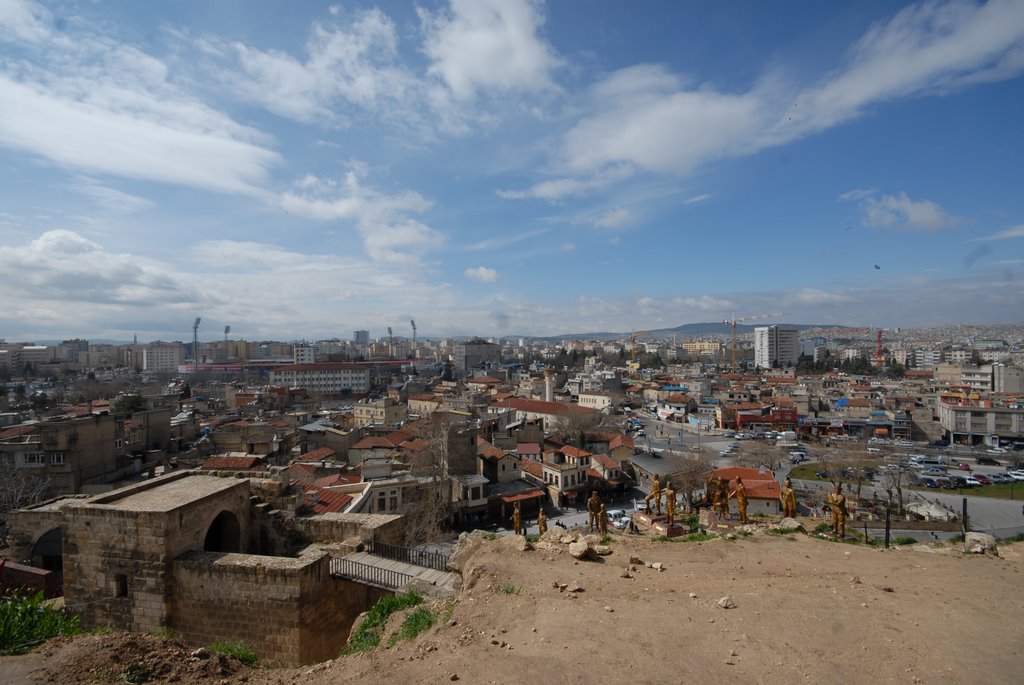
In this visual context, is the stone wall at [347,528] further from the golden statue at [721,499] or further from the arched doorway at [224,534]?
the golden statue at [721,499]

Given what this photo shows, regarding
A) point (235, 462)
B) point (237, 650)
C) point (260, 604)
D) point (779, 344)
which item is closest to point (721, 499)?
point (260, 604)

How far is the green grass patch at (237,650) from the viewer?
7060 millimetres

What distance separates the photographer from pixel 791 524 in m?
10.8

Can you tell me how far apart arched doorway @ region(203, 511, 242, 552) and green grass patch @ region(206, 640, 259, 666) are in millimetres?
2541

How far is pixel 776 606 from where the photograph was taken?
650cm

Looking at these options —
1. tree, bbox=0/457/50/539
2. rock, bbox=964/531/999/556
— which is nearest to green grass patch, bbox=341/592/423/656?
rock, bbox=964/531/999/556

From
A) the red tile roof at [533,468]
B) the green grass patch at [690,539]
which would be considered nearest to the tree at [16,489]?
the green grass patch at [690,539]

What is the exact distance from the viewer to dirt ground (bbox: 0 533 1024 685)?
17.1 feet

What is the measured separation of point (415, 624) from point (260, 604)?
10.5ft

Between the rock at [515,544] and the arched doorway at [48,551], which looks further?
the arched doorway at [48,551]

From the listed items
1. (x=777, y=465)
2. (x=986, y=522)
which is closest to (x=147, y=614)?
(x=986, y=522)

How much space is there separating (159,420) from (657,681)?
3685 centimetres

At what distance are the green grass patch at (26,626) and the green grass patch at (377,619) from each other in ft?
11.2

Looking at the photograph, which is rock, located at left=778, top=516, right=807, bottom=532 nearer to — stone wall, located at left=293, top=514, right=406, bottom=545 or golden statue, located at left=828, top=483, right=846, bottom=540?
golden statue, located at left=828, top=483, right=846, bottom=540
